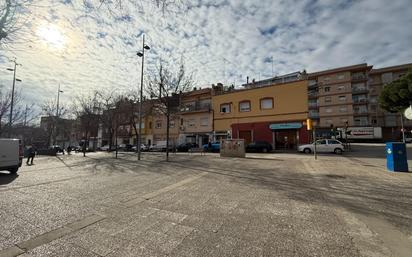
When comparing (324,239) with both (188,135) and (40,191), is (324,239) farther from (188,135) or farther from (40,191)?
(188,135)

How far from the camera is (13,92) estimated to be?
2303cm

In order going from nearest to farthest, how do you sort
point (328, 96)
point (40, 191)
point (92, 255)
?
point (92, 255), point (40, 191), point (328, 96)

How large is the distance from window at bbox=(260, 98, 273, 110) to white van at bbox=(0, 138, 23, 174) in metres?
26.4

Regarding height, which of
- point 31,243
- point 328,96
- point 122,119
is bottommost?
point 31,243

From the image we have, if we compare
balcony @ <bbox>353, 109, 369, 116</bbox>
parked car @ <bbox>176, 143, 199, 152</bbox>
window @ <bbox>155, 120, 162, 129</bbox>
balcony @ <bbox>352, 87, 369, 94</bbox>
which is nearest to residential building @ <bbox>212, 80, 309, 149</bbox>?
parked car @ <bbox>176, 143, 199, 152</bbox>

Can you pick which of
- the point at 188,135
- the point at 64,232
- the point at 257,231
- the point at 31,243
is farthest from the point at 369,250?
the point at 188,135

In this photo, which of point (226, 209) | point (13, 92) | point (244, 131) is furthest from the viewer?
point (244, 131)

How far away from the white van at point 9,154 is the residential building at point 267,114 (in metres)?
25.4

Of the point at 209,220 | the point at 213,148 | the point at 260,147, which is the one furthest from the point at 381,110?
the point at 209,220

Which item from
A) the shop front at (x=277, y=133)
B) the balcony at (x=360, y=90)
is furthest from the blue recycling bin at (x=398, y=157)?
the balcony at (x=360, y=90)

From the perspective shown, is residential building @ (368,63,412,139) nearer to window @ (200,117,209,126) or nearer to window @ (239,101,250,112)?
window @ (239,101,250,112)

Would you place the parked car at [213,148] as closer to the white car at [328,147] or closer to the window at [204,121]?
the window at [204,121]

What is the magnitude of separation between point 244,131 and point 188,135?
→ 37.9ft

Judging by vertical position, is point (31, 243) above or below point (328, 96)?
below
